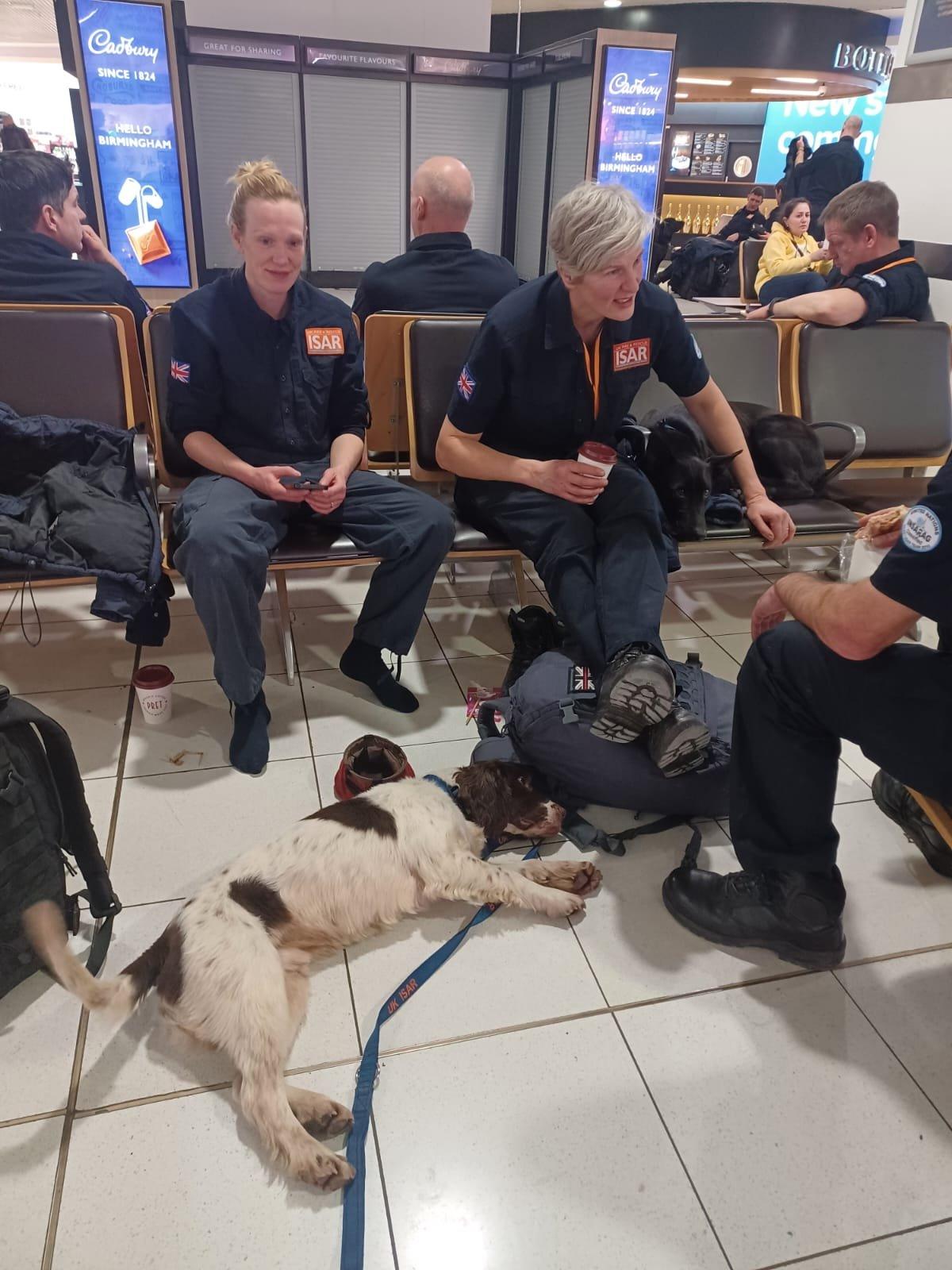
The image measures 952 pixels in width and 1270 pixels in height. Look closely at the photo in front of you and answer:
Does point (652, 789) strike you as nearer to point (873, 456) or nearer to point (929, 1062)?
point (929, 1062)

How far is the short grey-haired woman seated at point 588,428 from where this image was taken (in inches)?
77.4

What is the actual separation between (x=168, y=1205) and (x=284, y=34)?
7515 mm

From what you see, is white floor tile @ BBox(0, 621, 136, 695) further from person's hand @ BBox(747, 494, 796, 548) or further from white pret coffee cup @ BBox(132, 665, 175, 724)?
person's hand @ BBox(747, 494, 796, 548)

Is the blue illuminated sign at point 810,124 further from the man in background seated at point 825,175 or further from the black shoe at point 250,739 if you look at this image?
the black shoe at point 250,739

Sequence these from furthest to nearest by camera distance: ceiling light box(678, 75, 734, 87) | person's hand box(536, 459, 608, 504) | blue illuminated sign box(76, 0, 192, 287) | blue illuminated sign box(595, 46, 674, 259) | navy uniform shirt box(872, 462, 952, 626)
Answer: ceiling light box(678, 75, 734, 87), blue illuminated sign box(595, 46, 674, 259), blue illuminated sign box(76, 0, 192, 287), person's hand box(536, 459, 608, 504), navy uniform shirt box(872, 462, 952, 626)

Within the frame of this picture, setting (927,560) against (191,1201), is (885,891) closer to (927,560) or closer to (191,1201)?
(927,560)

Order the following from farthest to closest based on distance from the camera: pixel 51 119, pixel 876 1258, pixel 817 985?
pixel 51 119 < pixel 817 985 < pixel 876 1258

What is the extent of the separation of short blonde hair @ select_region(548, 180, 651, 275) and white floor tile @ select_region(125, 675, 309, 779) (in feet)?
4.72

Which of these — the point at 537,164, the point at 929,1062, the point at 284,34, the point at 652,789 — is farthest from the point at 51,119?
the point at 929,1062

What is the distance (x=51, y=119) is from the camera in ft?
34.5

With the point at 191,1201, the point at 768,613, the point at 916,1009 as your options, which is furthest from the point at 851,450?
the point at 191,1201

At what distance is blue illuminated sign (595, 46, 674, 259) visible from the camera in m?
6.27

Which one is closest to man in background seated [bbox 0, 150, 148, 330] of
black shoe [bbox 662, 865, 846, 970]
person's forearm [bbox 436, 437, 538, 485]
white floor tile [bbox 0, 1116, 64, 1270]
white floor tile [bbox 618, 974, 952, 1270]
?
person's forearm [bbox 436, 437, 538, 485]

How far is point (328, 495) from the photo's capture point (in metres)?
2.31
